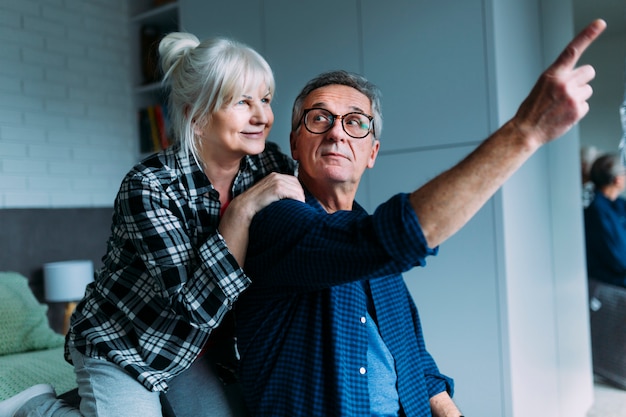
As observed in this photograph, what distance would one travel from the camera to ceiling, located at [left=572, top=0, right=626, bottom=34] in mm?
2359

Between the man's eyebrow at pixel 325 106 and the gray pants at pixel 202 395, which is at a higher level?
the man's eyebrow at pixel 325 106

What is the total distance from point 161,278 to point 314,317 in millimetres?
349

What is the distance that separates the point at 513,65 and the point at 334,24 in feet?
3.05

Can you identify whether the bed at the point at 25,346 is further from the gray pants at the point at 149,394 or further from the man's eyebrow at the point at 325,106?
the man's eyebrow at the point at 325,106

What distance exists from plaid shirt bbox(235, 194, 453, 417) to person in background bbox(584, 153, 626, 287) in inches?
62.2

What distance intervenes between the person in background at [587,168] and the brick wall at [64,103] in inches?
116

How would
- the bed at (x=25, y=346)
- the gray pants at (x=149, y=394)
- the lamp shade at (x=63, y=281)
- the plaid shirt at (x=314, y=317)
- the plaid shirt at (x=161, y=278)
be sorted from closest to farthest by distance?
the plaid shirt at (x=314, y=317) → the plaid shirt at (x=161, y=278) → the gray pants at (x=149, y=394) → the bed at (x=25, y=346) → the lamp shade at (x=63, y=281)

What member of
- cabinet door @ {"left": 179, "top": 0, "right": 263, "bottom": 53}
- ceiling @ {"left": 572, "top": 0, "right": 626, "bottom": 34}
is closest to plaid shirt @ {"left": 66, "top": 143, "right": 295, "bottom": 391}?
ceiling @ {"left": 572, "top": 0, "right": 626, "bottom": 34}

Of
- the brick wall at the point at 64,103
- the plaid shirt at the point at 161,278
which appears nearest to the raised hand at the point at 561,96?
the plaid shirt at the point at 161,278

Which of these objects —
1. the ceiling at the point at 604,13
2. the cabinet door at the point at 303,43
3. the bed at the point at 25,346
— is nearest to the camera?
the bed at the point at 25,346

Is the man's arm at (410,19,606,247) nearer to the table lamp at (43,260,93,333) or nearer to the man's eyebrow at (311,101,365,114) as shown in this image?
the man's eyebrow at (311,101,365,114)

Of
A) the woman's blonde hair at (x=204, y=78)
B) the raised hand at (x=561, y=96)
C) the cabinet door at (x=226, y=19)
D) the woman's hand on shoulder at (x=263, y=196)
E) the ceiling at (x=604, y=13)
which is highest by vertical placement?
the cabinet door at (x=226, y=19)

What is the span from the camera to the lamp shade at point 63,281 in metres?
3.13

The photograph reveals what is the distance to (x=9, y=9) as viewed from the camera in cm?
329
